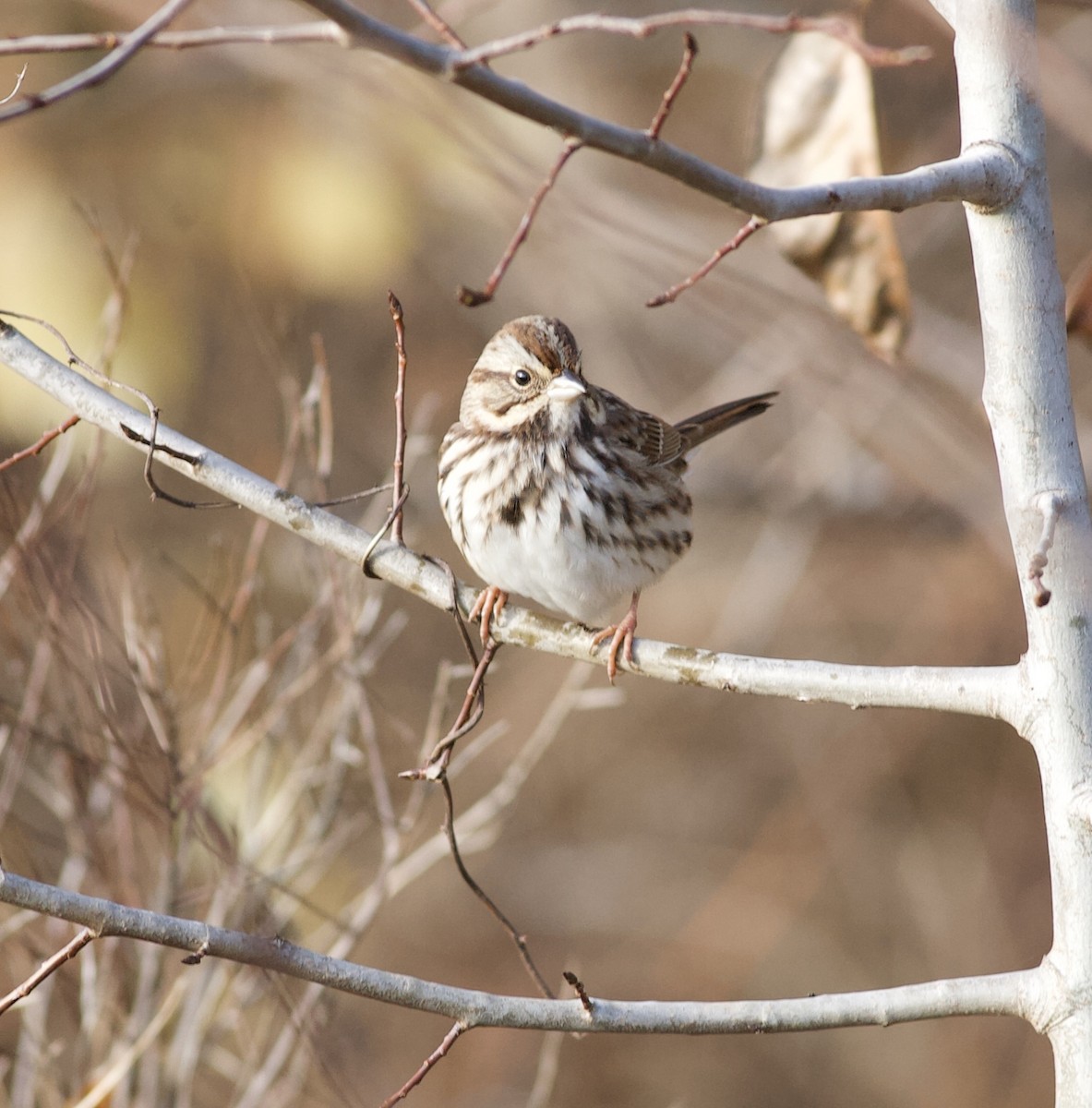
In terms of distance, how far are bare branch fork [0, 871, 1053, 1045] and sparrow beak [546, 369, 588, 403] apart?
5.41 feet

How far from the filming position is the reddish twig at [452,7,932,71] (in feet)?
5.78

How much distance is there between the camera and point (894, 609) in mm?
8055

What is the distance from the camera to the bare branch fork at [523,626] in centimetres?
229

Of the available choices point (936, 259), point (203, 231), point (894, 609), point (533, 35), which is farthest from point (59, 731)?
point (936, 259)

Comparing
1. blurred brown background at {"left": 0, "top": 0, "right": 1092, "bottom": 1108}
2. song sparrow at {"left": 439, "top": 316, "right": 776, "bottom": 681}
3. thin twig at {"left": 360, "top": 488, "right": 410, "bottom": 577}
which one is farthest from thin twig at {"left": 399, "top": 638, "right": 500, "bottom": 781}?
blurred brown background at {"left": 0, "top": 0, "right": 1092, "bottom": 1108}

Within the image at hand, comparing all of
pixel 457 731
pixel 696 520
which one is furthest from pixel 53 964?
pixel 696 520

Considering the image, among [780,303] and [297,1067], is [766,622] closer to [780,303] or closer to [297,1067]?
[780,303]

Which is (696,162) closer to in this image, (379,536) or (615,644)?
(379,536)

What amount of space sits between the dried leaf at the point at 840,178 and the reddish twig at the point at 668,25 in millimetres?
235

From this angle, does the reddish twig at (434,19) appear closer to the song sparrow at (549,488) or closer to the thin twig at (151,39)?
the thin twig at (151,39)

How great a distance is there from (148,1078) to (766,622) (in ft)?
16.8

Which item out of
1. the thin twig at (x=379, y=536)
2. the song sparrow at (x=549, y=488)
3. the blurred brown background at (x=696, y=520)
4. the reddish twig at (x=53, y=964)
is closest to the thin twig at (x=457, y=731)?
the thin twig at (x=379, y=536)

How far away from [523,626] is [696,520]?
5.07 meters

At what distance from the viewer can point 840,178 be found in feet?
9.75
